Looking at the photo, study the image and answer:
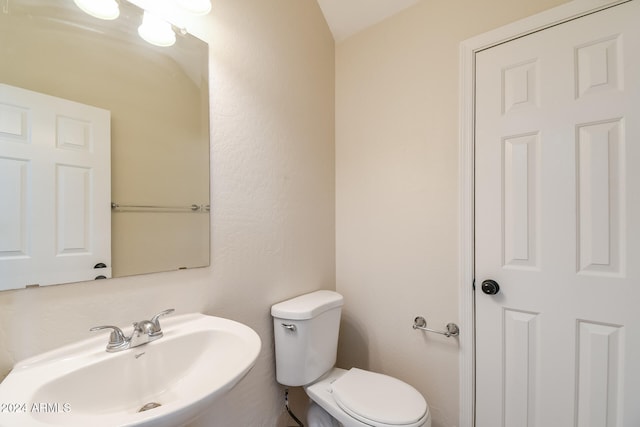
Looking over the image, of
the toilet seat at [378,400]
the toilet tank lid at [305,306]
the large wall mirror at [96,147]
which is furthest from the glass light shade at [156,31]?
the toilet seat at [378,400]

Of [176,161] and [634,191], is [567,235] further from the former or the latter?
[176,161]

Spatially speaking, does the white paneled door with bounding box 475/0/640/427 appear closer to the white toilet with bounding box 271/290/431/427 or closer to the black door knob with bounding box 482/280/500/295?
the black door knob with bounding box 482/280/500/295

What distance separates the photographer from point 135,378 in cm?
79

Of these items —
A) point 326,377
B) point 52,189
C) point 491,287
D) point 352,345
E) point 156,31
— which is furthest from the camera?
point 352,345

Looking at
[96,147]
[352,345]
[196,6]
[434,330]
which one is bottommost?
[352,345]

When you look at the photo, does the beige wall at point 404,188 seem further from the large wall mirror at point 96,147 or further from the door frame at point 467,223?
the large wall mirror at point 96,147

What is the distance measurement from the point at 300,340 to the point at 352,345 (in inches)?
24.1

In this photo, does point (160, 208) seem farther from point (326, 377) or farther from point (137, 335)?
point (326, 377)

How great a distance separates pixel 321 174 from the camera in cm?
167

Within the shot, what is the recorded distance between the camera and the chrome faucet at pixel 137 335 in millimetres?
776

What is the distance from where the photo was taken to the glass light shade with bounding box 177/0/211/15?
95 cm

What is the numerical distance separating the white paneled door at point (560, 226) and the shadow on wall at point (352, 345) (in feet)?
2.02

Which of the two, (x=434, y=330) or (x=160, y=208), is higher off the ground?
A: (x=160, y=208)

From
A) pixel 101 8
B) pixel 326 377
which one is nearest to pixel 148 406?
pixel 326 377
